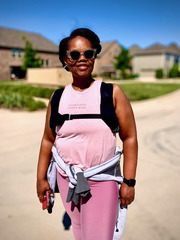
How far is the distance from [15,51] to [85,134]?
129 ft

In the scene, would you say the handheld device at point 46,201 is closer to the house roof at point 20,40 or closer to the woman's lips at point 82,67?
the woman's lips at point 82,67

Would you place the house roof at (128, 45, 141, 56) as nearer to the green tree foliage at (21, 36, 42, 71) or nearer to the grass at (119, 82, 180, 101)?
the green tree foliage at (21, 36, 42, 71)

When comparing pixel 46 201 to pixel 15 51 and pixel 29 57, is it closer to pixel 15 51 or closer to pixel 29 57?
pixel 29 57

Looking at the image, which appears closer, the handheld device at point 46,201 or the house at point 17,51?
the handheld device at point 46,201

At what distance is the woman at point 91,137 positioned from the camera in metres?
1.55

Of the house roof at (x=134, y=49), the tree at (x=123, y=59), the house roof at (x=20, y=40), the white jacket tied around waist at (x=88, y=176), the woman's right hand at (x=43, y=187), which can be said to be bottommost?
the woman's right hand at (x=43, y=187)

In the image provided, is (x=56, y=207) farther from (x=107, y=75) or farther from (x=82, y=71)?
(x=107, y=75)

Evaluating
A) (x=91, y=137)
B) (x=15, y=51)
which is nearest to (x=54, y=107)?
(x=91, y=137)

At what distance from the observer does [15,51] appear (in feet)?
120

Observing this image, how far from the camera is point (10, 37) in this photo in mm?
37094

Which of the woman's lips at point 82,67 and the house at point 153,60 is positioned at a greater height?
the house at point 153,60

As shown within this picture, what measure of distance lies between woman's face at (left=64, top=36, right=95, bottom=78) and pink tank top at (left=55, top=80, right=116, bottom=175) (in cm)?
12

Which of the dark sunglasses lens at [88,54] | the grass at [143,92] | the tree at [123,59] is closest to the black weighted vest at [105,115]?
the dark sunglasses lens at [88,54]

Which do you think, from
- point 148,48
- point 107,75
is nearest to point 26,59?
point 107,75
